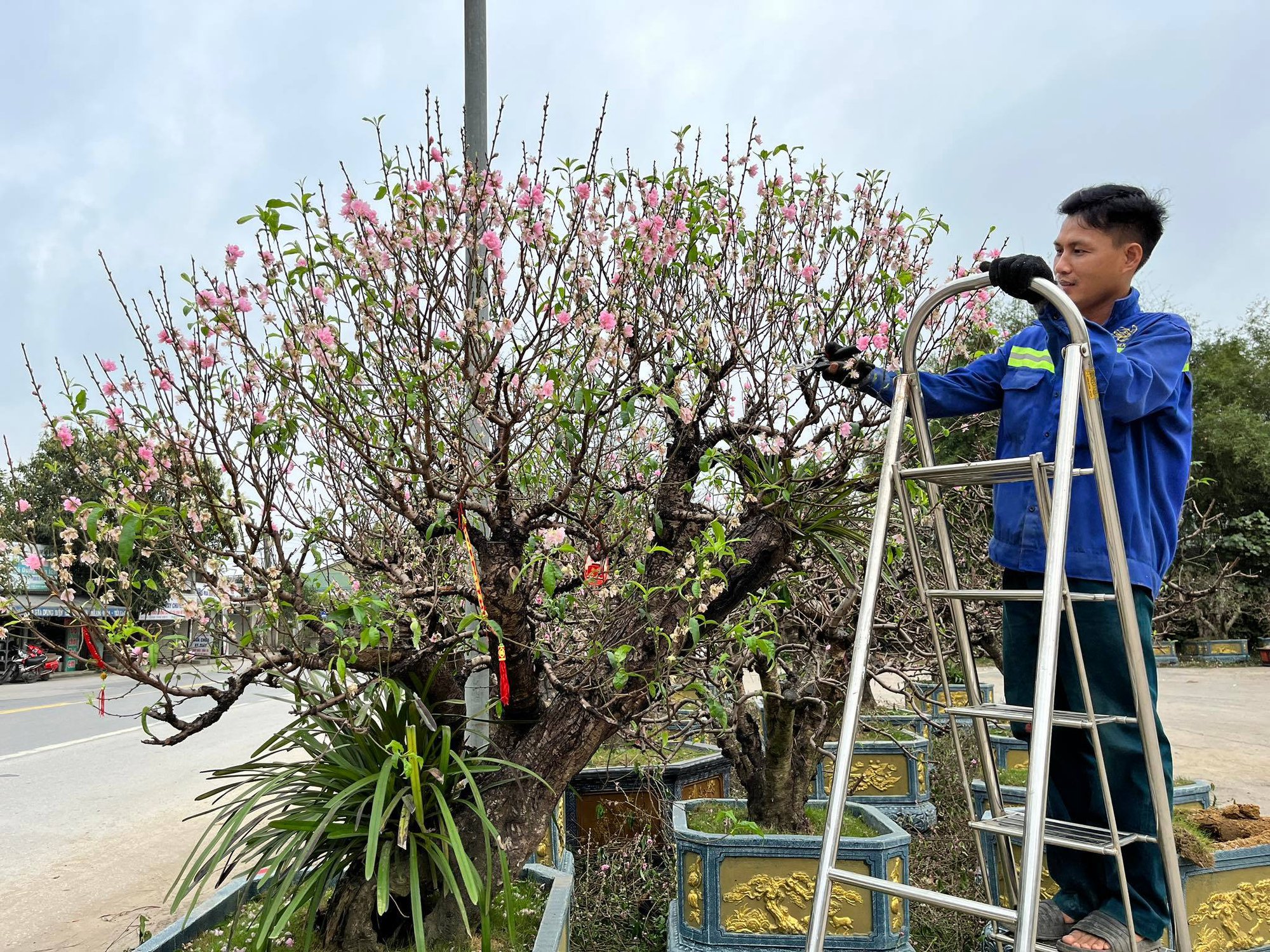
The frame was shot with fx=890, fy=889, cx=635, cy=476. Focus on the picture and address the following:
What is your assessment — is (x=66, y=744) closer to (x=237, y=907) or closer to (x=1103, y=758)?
(x=237, y=907)

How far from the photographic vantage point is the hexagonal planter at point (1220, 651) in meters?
20.5

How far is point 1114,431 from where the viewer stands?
2.12 metres

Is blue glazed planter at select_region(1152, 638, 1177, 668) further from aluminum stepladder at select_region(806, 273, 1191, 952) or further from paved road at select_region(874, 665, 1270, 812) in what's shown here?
aluminum stepladder at select_region(806, 273, 1191, 952)

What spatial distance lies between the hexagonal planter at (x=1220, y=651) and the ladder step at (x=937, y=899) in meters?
23.0

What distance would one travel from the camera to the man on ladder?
6.43 feet

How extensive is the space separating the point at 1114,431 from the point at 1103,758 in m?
0.75

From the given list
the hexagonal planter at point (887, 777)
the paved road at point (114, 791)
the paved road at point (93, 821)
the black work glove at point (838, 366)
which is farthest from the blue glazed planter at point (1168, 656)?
the black work glove at point (838, 366)

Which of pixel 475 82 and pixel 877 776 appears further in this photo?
pixel 877 776

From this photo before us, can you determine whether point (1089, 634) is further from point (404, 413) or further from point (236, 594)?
point (236, 594)

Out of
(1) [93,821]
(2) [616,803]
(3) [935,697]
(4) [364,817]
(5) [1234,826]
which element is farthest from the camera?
(1) [93,821]

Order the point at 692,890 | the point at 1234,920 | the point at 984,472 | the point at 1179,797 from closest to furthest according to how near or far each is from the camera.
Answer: the point at 984,472, the point at 1234,920, the point at 692,890, the point at 1179,797

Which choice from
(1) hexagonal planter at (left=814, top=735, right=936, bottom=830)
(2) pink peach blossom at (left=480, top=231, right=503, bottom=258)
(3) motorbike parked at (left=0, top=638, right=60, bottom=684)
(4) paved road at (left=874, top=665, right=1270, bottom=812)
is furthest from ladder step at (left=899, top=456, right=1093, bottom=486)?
(3) motorbike parked at (left=0, top=638, right=60, bottom=684)

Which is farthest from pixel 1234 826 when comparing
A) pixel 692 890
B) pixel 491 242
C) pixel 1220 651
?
pixel 1220 651

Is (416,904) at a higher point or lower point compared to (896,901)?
higher
